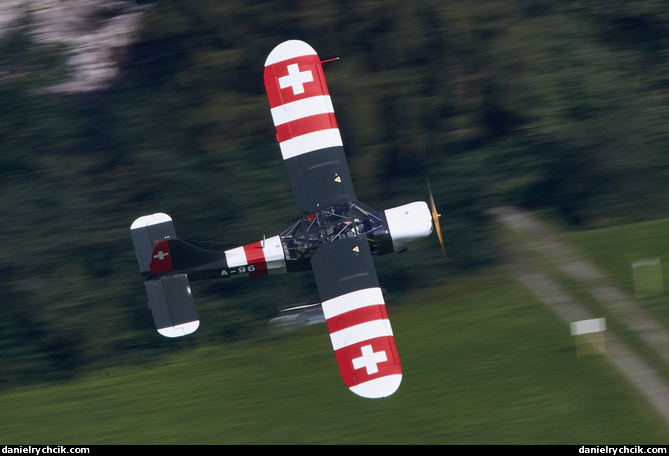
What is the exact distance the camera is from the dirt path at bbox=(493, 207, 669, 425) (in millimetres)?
8094

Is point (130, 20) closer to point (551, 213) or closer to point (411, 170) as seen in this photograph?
point (411, 170)

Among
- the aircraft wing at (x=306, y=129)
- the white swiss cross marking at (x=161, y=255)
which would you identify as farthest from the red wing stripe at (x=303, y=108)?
the white swiss cross marking at (x=161, y=255)

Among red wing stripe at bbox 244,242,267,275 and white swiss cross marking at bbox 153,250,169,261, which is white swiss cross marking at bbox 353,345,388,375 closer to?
red wing stripe at bbox 244,242,267,275

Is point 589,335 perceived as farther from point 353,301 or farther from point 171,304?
point 171,304

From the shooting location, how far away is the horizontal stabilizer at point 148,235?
28.4 feet

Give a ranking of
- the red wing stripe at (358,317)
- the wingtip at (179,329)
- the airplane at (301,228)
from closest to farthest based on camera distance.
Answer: the red wing stripe at (358,317) → the airplane at (301,228) → the wingtip at (179,329)

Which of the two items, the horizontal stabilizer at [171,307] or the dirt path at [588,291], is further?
the horizontal stabilizer at [171,307]

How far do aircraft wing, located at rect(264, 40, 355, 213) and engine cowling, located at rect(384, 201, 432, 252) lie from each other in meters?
0.56

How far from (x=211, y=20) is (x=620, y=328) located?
6.90m

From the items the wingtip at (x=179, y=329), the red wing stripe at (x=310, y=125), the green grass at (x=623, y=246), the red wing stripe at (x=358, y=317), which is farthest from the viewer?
the green grass at (x=623, y=246)

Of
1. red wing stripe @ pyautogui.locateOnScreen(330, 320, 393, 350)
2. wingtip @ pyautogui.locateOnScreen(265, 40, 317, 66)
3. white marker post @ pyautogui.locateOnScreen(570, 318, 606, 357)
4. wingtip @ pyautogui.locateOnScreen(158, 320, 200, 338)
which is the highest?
wingtip @ pyautogui.locateOnScreen(265, 40, 317, 66)

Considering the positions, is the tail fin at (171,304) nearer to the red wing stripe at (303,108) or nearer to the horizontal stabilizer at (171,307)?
the horizontal stabilizer at (171,307)

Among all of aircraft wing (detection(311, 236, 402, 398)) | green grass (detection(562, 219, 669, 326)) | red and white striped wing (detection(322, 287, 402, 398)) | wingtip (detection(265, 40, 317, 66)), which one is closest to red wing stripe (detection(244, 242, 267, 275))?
aircraft wing (detection(311, 236, 402, 398))

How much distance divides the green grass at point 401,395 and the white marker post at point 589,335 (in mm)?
109
